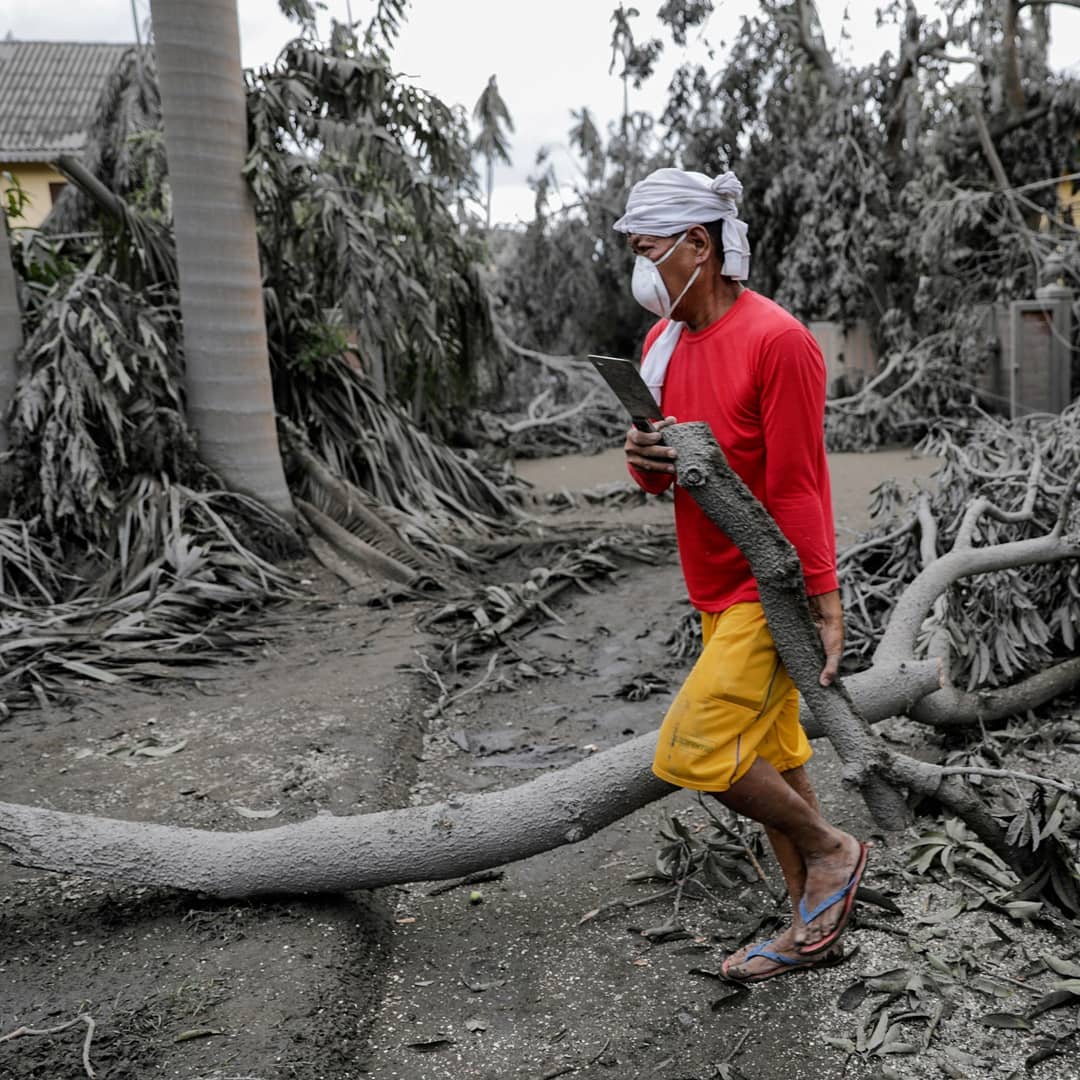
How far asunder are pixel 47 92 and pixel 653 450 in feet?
90.0

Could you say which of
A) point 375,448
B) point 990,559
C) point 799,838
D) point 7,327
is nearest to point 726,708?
point 799,838

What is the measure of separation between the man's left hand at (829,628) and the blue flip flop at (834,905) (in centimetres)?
51

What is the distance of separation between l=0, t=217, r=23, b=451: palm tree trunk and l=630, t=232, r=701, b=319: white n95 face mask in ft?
17.4

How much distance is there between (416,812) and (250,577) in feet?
12.1

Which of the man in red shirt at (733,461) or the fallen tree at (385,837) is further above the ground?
the man in red shirt at (733,461)

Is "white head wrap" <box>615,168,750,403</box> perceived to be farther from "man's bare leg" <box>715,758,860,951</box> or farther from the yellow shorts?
"man's bare leg" <box>715,758,860,951</box>

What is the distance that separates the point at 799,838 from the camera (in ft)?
9.10

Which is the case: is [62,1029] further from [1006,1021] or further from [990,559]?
[990,559]

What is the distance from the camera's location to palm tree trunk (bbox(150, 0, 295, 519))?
22.2 ft

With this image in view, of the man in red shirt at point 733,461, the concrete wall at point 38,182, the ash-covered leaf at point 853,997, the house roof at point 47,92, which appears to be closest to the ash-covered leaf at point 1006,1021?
the ash-covered leaf at point 853,997

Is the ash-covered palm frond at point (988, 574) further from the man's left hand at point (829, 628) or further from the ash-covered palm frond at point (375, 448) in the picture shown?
the ash-covered palm frond at point (375, 448)

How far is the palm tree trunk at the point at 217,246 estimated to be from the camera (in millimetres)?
6762

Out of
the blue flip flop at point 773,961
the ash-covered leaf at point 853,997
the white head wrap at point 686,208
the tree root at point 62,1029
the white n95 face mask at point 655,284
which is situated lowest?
the ash-covered leaf at point 853,997

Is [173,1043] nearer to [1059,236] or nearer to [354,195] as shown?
[354,195]
